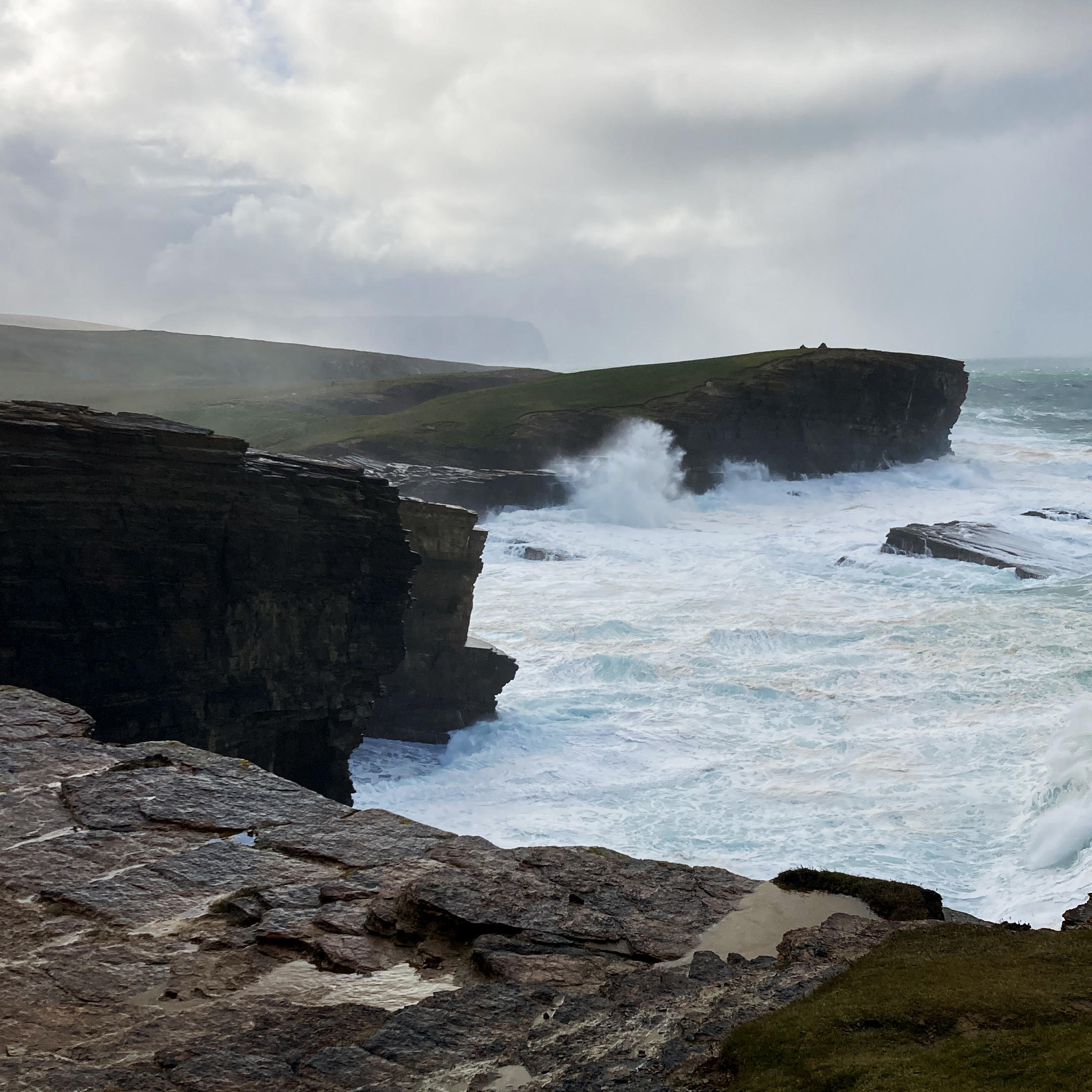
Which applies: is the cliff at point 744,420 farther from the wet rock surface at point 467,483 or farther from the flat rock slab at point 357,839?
the flat rock slab at point 357,839

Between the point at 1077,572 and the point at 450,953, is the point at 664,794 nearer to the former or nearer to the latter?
the point at 450,953

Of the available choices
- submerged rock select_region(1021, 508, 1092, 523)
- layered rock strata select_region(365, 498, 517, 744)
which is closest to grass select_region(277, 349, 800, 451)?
submerged rock select_region(1021, 508, 1092, 523)

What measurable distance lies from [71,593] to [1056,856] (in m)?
18.3

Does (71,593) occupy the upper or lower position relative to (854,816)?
upper

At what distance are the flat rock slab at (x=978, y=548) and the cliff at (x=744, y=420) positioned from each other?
63.2 feet

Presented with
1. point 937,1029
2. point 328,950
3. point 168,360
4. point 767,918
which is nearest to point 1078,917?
point 767,918

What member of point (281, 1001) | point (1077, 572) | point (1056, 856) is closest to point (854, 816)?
point (1056, 856)

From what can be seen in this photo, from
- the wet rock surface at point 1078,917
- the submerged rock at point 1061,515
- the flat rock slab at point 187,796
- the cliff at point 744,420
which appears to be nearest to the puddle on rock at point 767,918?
the wet rock surface at point 1078,917

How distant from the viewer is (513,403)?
67.2 m

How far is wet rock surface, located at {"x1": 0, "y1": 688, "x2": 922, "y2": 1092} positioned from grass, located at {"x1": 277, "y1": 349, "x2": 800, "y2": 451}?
49528 millimetres

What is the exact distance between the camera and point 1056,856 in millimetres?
16031

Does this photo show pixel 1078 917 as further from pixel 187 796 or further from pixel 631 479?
pixel 631 479

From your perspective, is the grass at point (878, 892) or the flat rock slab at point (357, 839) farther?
the flat rock slab at point (357, 839)

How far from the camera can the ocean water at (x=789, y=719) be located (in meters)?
17.5
